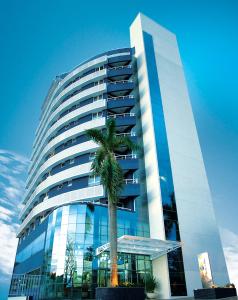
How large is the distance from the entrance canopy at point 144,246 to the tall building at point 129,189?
0.12 metres

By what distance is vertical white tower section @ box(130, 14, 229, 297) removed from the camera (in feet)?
127

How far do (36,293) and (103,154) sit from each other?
20.9 meters

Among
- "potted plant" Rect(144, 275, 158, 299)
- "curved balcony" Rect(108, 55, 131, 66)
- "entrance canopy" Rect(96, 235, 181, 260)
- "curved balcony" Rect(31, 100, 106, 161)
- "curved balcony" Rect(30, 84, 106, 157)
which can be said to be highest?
"curved balcony" Rect(108, 55, 131, 66)

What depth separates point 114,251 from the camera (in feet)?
71.3

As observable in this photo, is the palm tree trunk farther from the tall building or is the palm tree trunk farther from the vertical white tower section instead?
the vertical white tower section

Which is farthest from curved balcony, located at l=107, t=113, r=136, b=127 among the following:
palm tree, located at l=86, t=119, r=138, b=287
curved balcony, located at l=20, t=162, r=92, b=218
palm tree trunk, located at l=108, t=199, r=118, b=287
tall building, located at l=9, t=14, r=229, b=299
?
palm tree trunk, located at l=108, t=199, r=118, b=287

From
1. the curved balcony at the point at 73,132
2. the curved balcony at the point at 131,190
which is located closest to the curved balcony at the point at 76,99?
the curved balcony at the point at 73,132

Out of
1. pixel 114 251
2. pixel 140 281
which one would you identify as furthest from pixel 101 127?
pixel 114 251

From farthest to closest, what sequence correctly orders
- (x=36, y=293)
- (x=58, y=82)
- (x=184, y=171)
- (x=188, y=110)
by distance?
(x=58, y=82) < (x=188, y=110) < (x=184, y=171) < (x=36, y=293)

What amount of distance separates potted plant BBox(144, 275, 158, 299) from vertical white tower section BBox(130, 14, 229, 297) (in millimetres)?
1181

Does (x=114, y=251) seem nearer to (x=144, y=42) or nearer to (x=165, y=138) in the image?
(x=165, y=138)

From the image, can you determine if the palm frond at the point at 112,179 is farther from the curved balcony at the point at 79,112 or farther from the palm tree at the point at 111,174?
the curved balcony at the point at 79,112

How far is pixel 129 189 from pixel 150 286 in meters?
12.8

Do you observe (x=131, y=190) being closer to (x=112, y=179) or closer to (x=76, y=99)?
(x=112, y=179)
